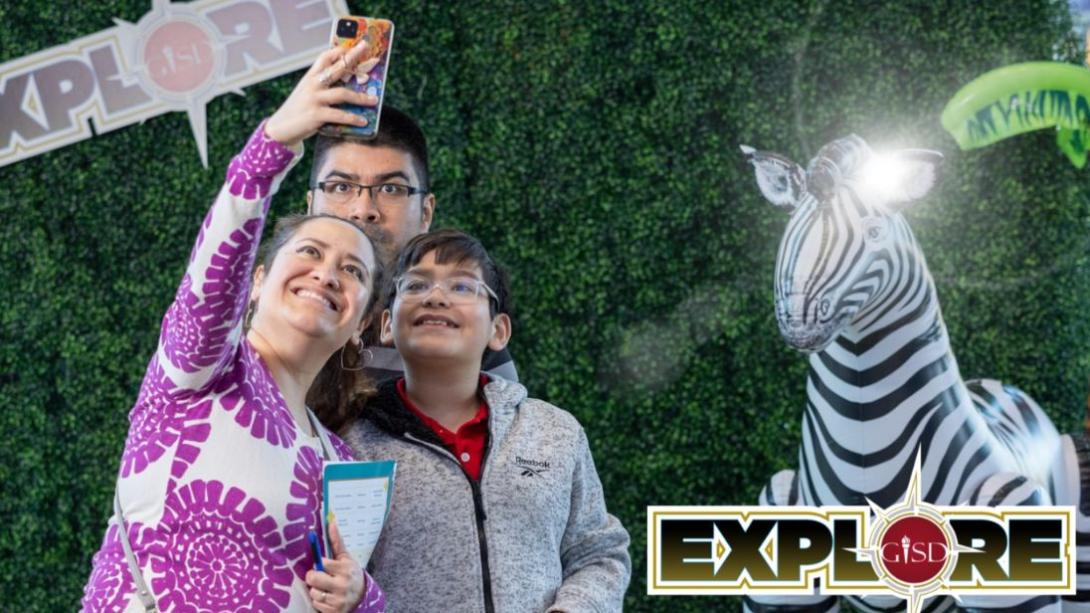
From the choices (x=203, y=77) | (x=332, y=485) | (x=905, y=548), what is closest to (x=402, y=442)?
(x=332, y=485)

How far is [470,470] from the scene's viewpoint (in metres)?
1.83

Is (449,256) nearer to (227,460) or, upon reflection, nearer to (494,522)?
(494,522)

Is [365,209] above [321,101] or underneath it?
above

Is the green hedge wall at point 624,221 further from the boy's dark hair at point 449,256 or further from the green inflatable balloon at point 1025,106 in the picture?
the boy's dark hair at point 449,256

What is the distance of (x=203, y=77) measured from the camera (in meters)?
4.30

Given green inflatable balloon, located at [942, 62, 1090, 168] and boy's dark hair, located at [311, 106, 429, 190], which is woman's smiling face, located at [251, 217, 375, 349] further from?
green inflatable balloon, located at [942, 62, 1090, 168]

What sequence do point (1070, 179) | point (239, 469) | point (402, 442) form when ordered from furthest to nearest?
point (1070, 179)
point (402, 442)
point (239, 469)

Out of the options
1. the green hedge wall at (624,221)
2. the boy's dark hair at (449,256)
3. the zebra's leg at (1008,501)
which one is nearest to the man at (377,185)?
the boy's dark hair at (449,256)

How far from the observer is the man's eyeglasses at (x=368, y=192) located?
2.43m

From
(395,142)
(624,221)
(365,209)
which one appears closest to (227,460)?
(365,209)

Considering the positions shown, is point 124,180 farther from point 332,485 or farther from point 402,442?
point 332,485

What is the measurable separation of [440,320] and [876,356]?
4.43 feet

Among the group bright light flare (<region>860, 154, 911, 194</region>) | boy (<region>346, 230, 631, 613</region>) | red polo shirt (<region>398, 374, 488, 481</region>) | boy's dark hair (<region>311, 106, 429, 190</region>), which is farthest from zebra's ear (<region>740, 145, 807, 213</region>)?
red polo shirt (<region>398, 374, 488, 481</region>)

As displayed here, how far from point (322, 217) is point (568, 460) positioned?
0.50m
